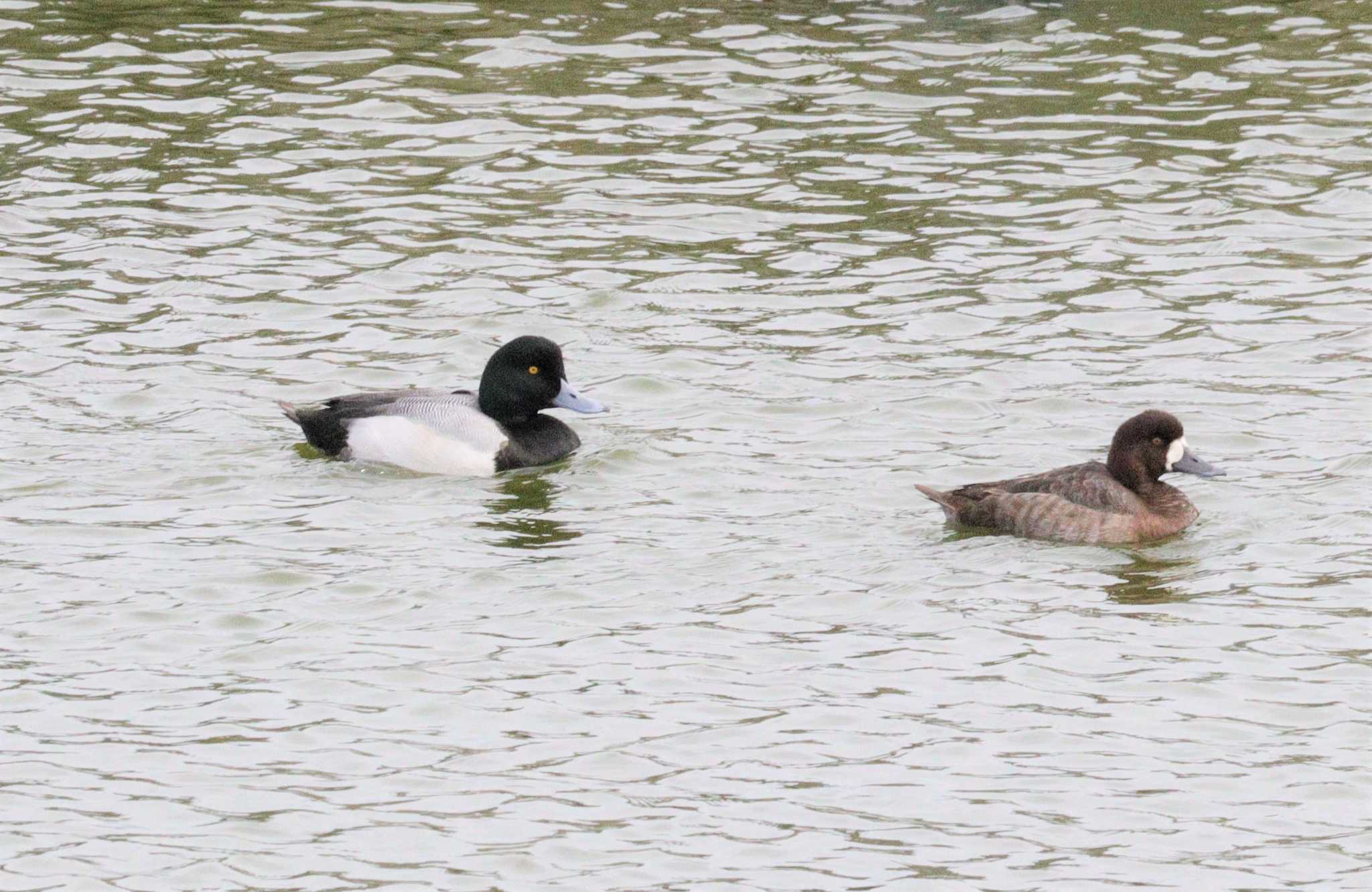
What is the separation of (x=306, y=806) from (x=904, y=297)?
792cm

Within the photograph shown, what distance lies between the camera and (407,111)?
19.0 m

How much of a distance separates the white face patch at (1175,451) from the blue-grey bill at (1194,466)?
1cm

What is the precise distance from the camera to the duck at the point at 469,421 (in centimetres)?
1288

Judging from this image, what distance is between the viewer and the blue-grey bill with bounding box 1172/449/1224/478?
464 inches

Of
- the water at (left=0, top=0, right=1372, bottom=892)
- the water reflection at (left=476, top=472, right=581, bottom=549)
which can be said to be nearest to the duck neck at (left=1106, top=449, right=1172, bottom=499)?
the water at (left=0, top=0, right=1372, bottom=892)

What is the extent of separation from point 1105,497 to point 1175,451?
0.56 m

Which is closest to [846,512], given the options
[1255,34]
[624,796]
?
[624,796]

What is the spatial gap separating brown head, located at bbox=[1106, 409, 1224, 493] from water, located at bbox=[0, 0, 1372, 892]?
39 cm

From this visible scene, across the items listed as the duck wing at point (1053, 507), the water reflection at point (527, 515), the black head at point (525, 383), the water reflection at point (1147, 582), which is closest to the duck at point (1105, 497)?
the duck wing at point (1053, 507)

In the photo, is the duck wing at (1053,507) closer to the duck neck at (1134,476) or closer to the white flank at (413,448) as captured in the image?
the duck neck at (1134,476)

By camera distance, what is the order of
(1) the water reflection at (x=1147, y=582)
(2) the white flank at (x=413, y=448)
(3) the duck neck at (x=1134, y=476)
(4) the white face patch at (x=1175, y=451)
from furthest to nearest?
1. (2) the white flank at (x=413, y=448)
2. (4) the white face patch at (x=1175, y=451)
3. (3) the duck neck at (x=1134, y=476)
4. (1) the water reflection at (x=1147, y=582)

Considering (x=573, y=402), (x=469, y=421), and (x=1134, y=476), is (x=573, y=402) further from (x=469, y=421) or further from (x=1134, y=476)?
(x=1134, y=476)

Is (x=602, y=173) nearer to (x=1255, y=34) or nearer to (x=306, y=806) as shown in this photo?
(x=1255, y=34)

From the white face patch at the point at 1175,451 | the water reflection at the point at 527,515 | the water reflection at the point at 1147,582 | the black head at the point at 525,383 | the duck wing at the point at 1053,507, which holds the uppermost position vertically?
the black head at the point at 525,383
